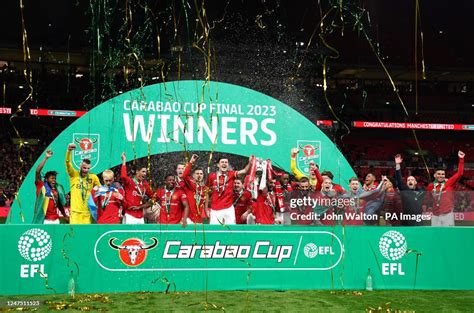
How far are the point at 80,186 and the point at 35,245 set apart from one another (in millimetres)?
1634

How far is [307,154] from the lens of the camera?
761 cm

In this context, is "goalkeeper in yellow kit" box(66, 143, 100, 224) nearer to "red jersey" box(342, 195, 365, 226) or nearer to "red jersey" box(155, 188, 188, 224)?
"red jersey" box(155, 188, 188, 224)

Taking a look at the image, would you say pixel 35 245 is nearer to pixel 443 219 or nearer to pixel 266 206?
pixel 266 206

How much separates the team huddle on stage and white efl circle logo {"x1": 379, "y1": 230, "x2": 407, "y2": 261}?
0.21 metres

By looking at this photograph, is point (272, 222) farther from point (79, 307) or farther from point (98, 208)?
point (79, 307)

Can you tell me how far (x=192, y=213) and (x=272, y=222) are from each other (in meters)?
0.99

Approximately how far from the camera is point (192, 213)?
6.63 m

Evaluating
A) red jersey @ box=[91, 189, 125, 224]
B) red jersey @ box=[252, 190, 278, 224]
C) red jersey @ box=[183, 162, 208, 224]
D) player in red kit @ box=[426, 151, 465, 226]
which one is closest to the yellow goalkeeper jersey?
red jersey @ box=[91, 189, 125, 224]

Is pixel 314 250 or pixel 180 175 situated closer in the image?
pixel 314 250

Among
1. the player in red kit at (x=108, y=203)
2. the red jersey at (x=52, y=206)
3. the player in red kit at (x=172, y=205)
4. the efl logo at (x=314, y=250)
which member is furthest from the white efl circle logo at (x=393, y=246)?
the red jersey at (x=52, y=206)

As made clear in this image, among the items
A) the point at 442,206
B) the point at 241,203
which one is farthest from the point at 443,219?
the point at 241,203

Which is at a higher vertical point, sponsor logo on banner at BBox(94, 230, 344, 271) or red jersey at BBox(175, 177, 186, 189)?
red jersey at BBox(175, 177, 186, 189)

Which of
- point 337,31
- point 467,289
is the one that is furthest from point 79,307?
point 337,31

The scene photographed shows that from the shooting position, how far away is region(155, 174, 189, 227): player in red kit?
631 centimetres
